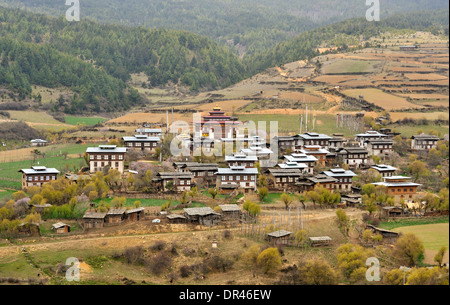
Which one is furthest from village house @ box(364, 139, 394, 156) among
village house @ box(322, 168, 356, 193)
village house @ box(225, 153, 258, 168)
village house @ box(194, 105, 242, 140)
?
village house @ box(225, 153, 258, 168)

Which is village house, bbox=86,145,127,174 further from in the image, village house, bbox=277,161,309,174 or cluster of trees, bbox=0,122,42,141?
cluster of trees, bbox=0,122,42,141

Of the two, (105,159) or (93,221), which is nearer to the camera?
(93,221)

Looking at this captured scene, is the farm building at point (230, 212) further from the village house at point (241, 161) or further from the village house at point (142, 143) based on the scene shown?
the village house at point (142, 143)

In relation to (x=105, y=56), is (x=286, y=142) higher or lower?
lower

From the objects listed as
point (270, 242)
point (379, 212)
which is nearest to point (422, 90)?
point (379, 212)

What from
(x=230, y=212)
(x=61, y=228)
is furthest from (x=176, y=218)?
(x=61, y=228)

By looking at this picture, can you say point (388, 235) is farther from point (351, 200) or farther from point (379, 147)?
point (379, 147)
